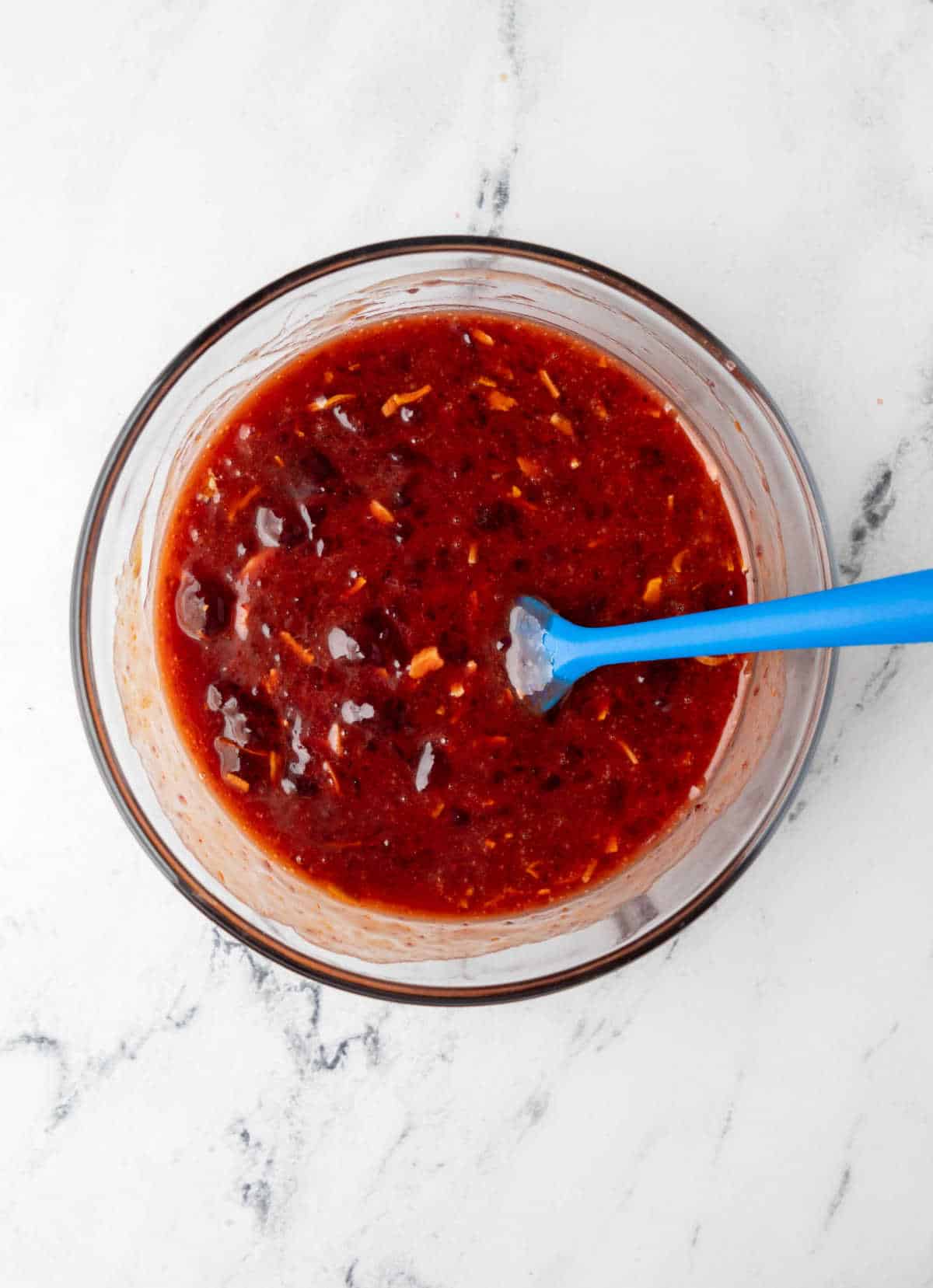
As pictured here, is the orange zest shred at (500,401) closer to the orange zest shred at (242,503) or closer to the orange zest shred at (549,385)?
the orange zest shred at (549,385)

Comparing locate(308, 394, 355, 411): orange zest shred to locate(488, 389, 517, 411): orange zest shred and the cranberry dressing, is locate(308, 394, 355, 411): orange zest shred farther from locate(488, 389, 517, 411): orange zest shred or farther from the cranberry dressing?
locate(488, 389, 517, 411): orange zest shred

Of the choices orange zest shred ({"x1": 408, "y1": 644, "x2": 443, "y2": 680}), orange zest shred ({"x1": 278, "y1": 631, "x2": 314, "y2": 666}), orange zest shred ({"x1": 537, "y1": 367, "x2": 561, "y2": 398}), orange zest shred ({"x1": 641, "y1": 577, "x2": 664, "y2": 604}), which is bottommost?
orange zest shred ({"x1": 278, "y1": 631, "x2": 314, "y2": 666})

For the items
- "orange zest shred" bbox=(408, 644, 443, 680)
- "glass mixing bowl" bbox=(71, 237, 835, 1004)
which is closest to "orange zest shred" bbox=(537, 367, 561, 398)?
"glass mixing bowl" bbox=(71, 237, 835, 1004)

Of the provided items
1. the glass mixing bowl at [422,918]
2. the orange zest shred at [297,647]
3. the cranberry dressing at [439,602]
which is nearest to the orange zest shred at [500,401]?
the cranberry dressing at [439,602]

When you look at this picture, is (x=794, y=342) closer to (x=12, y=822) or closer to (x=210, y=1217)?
(x=12, y=822)

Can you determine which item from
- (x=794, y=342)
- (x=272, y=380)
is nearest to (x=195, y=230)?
(x=272, y=380)
